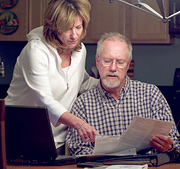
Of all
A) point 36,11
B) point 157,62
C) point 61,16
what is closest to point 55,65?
point 61,16

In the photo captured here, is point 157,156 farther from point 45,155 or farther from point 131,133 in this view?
point 45,155

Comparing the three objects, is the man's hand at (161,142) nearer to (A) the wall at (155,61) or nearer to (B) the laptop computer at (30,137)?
(B) the laptop computer at (30,137)

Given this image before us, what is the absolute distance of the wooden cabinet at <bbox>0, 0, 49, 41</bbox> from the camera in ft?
14.2

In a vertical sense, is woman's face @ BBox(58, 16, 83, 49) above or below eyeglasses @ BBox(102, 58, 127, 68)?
above

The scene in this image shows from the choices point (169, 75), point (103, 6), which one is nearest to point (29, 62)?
point (103, 6)

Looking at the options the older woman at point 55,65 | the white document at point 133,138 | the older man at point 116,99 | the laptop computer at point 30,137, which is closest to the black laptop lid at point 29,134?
the laptop computer at point 30,137

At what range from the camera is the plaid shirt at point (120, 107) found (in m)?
2.02

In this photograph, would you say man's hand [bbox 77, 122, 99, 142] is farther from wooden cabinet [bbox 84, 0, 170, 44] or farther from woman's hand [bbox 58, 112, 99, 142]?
wooden cabinet [bbox 84, 0, 170, 44]

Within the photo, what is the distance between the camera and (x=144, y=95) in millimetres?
2076

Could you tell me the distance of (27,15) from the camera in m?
4.35

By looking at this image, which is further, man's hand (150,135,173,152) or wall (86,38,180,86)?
wall (86,38,180,86)

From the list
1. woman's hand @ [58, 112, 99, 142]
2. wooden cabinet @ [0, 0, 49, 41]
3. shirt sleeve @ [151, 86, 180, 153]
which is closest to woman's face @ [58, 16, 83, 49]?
woman's hand @ [58, 112, 99, 142]

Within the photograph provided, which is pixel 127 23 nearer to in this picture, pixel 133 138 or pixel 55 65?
pixel 55 65

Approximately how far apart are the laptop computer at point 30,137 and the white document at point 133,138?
0.51 ft
